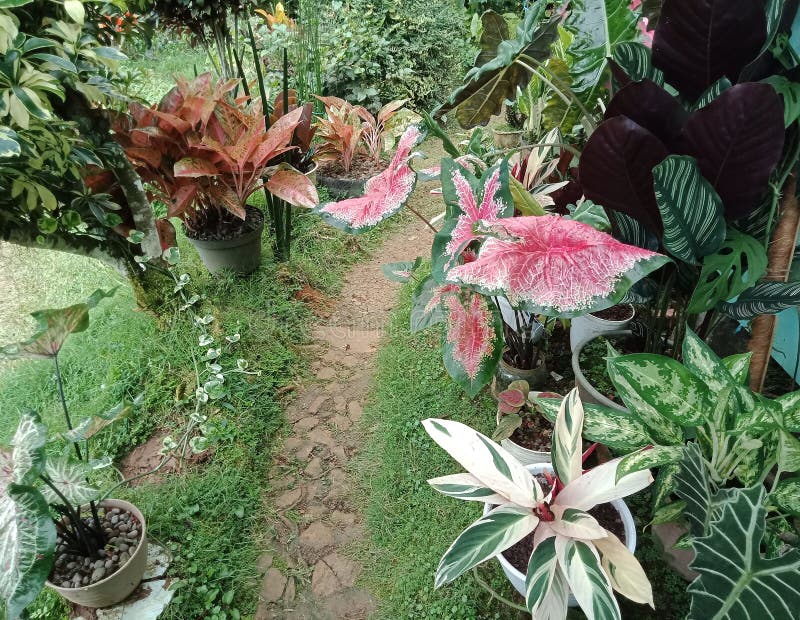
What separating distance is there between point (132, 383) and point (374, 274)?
1227 millimetres

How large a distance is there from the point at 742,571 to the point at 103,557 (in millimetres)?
1251

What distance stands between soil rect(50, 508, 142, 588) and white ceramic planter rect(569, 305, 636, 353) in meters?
1.27

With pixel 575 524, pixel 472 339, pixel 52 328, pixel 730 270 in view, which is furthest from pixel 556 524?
pixel 52 328

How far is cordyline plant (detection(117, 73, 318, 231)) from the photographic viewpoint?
1.98 m

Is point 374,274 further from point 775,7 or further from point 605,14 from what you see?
point 775,7

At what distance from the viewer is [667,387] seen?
0.90m

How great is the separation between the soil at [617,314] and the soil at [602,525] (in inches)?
27.5

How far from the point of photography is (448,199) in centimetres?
118

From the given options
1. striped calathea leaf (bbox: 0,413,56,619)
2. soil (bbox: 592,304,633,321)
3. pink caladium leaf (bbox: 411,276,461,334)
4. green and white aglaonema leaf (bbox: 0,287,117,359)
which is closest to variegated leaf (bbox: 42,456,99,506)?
striped calathea leaf (bbox: 0,413,56,619)

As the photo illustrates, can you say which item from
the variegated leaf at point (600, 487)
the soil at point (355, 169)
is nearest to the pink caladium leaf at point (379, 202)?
the variegated leaf at point (600, 487)

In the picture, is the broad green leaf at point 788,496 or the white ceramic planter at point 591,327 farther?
the white ceramic planter at point 591,327

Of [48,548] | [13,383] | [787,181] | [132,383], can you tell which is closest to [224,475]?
[132,383]

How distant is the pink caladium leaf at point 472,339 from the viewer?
124cm

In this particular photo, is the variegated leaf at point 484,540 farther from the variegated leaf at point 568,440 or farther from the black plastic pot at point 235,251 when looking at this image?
the black plastic pot at point 235,251
